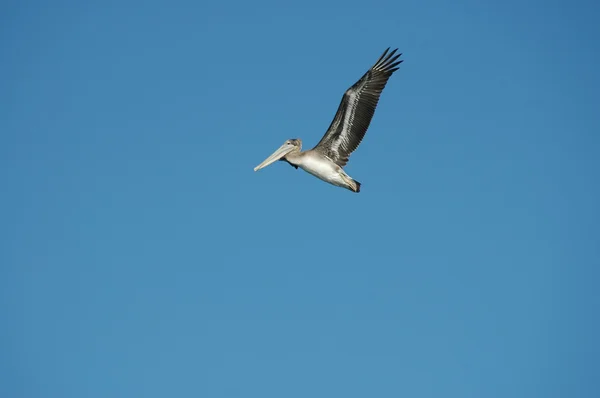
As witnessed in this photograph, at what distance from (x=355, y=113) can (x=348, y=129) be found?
0.46m

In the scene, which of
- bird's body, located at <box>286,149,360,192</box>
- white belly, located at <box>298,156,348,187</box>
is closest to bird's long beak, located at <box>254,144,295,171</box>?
bird's body, located at <box>286,149,360,192</box>

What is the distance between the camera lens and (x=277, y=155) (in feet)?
93.2

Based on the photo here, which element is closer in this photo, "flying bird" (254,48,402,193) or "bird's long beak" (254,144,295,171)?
"flying bird" (254,48,402,193)

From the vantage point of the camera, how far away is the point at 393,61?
1070 inches

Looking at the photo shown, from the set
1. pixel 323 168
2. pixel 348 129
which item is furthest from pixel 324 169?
pixel 348 129

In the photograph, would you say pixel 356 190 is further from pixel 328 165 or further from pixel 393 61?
pixel 393 61

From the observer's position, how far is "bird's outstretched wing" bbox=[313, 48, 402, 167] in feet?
88.5

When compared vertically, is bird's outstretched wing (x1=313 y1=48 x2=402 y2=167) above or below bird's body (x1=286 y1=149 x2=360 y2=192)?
above

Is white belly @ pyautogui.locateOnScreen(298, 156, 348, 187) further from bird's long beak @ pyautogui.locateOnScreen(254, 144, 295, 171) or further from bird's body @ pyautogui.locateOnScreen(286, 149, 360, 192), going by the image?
bird's long beak @ pyautogui.locateOnScreen(254, 144, 295, 171)

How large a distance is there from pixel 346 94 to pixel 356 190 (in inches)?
93.8

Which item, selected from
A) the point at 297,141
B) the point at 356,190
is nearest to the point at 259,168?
the point at 297,141

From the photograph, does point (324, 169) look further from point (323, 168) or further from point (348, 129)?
point (348, 129)

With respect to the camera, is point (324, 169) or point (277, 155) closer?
point (324, 169)

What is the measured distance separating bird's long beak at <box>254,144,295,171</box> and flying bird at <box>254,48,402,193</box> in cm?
63
